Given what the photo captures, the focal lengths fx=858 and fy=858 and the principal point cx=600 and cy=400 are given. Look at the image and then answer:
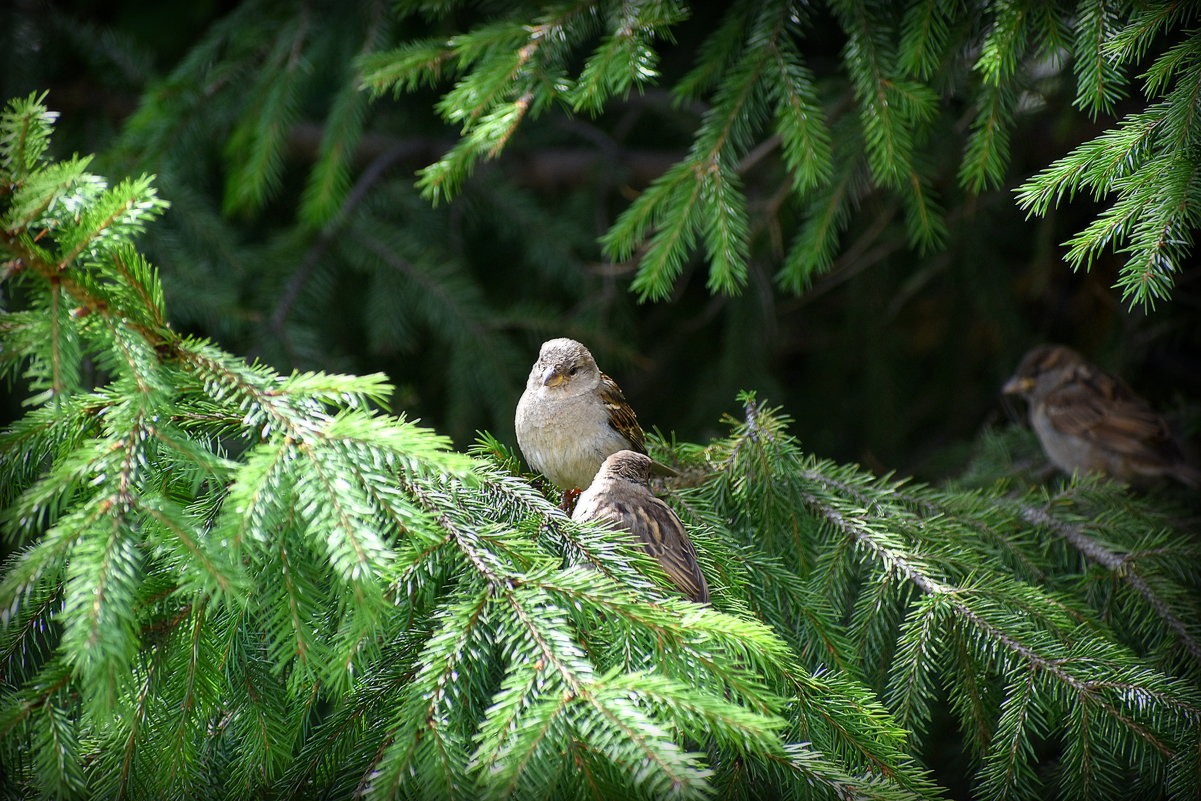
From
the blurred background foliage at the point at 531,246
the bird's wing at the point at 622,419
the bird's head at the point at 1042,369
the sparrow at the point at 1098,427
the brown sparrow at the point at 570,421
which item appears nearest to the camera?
the brown sparrow at the point at 570,421

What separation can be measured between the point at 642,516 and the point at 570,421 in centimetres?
76

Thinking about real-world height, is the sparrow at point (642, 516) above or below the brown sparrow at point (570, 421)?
above

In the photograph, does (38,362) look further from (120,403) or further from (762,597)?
(762,597)

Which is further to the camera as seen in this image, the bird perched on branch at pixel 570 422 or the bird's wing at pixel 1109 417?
the bird's wing at pixel 1109 417

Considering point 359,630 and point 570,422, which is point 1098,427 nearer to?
point 570,422

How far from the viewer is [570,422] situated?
2727 mm

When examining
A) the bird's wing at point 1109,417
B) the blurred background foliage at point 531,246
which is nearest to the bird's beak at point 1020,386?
the bird's wing at point 1109,417

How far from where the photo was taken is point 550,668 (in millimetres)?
1382

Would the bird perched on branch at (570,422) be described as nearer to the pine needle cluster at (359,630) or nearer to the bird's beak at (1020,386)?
the pine needle cluster at (359,630)

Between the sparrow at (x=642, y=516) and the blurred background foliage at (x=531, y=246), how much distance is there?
1345mm

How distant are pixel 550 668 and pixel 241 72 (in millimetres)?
3105

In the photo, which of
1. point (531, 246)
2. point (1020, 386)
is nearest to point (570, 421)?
point (531, 246)

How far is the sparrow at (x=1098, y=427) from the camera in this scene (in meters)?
4.04

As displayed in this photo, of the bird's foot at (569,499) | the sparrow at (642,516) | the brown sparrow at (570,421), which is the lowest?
the bird's foot at (569,499)
